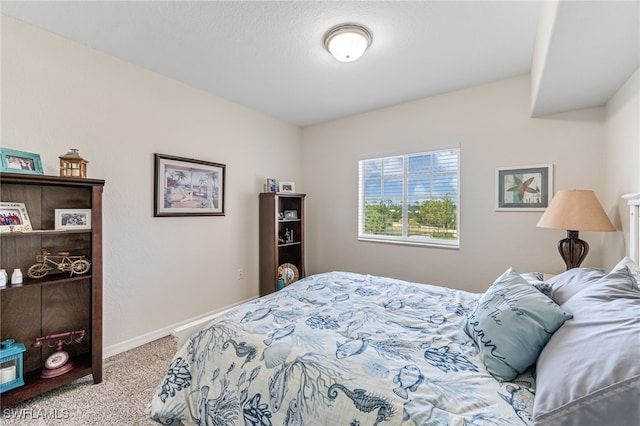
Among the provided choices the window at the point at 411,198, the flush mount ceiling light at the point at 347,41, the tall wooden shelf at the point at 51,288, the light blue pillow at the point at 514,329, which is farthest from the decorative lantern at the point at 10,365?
the window at the point at 411,198

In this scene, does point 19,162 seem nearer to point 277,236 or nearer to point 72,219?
point 72,219

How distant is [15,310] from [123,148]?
55.2 inches

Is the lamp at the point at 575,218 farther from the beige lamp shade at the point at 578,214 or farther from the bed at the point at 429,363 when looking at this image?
the bed at the point at 429,363

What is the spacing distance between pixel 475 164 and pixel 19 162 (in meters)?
3.79

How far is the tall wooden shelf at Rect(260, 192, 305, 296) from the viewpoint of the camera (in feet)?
11.5

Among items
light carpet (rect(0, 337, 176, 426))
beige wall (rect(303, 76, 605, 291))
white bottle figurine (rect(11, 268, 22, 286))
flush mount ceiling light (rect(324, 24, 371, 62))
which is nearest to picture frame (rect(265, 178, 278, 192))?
beige wall (rect(303, 76, 605, 291))

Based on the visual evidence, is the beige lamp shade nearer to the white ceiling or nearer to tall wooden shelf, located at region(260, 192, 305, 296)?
the white ceiling

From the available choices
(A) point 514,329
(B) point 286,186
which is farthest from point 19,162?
(A) point 514,329

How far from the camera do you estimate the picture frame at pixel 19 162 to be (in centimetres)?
168

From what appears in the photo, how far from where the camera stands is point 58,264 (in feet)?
6.36

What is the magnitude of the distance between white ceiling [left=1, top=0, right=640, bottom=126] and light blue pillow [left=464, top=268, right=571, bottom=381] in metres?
1.32

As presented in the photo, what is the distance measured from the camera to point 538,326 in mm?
1007

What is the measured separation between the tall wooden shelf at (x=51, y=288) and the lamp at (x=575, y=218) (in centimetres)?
338

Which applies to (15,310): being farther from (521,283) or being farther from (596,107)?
(596,107)
